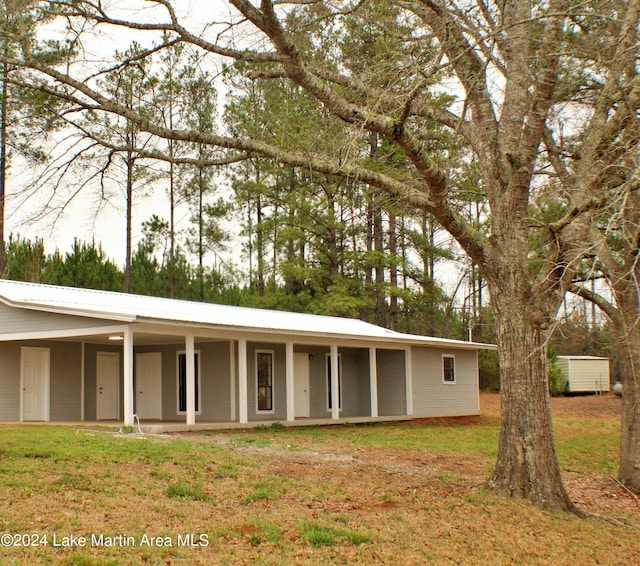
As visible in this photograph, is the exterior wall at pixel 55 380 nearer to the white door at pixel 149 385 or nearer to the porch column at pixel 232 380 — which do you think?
the white door at pixel 149 385

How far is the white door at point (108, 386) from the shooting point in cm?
2064

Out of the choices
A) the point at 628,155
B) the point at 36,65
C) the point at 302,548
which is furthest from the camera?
the point at 36,65

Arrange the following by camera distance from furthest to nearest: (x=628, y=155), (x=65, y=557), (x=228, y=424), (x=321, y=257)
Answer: (x=321, y=257) → (x=228, y=424) → (x=628, y=155) → (x=65, y=557)

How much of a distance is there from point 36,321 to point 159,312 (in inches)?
121

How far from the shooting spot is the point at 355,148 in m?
8.27

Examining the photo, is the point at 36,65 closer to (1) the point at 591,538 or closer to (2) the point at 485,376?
(1) the point at 591,538

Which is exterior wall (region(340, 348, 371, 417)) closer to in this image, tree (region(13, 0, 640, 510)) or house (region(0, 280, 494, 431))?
house (region(0, 280, 494, 431))

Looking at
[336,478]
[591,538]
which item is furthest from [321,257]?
[591,538]

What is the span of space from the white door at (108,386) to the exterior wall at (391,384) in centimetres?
850

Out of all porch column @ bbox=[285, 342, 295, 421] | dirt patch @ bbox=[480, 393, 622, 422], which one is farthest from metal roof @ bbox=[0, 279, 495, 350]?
dirt patch @ bbox=[480, 393, 622, 422]

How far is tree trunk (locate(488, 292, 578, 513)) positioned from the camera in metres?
9.22

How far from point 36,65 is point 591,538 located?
868 centimetres

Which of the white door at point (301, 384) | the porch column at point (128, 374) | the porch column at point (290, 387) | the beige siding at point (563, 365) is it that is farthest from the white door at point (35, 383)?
the beige siding at point (563, 365)

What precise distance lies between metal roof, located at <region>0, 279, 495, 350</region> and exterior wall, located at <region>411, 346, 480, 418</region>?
70 centimetres
